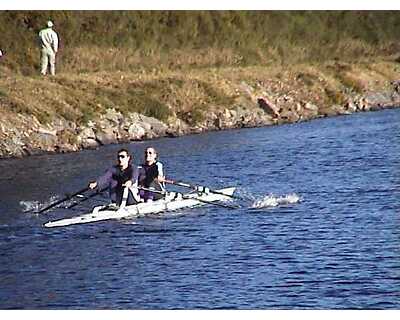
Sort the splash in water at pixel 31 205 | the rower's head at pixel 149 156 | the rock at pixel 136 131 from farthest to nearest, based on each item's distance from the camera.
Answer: the rock at pixel 136 131
the rower's head at pixel 149 156
the splash in water at pixel 31 205

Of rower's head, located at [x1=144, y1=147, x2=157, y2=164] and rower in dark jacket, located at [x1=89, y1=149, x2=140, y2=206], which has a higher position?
rower's head, located at [x1=144, y1=147, x2=157, y2=164]

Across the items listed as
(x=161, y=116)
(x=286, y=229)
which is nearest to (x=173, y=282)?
(x=286, y=229)

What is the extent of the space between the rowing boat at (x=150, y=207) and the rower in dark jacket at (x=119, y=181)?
6 centimetres

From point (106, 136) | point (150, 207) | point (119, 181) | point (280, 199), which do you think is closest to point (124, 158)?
point (119, 181)

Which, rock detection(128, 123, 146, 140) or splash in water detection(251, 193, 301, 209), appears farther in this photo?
rock detection(128, 123, 146, 140)

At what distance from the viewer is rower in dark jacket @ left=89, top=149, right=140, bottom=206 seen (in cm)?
830

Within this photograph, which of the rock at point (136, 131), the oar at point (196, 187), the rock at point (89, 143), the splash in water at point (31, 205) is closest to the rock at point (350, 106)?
the oar at point (196, 187)

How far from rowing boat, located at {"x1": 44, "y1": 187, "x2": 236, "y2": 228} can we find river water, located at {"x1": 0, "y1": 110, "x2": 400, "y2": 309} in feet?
0.16

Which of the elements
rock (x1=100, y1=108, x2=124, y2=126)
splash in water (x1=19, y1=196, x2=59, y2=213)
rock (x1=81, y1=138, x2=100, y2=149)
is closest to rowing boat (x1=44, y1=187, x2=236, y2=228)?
splash in water (x1=19, y1=196, x2=59, y2=213)

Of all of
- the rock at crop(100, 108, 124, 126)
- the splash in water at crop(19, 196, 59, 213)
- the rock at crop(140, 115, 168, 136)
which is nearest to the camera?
the splash in water at crop(19, 196, 59, 213)

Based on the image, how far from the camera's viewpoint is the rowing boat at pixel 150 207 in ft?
26.9

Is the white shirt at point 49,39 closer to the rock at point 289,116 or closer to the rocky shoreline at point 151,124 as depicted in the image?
the rocky shoreline at point 151,124

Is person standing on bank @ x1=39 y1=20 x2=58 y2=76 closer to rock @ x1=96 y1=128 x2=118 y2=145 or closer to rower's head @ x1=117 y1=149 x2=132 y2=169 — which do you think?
rock @ x1=96 y1=128 x2=118 y2=145

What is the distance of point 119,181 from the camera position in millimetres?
8359
